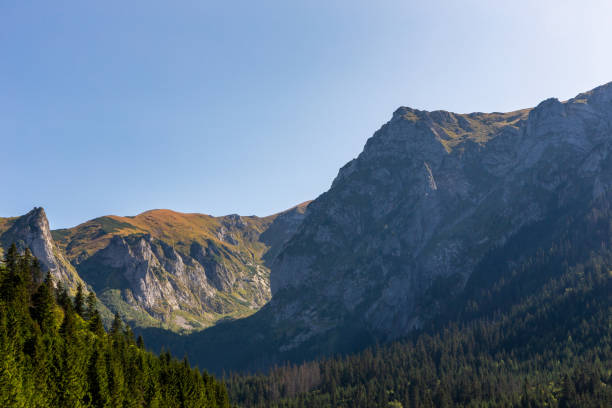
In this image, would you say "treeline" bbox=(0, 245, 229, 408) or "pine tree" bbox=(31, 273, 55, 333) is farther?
"pine tree" bbox=(31, 273, 55, 333)

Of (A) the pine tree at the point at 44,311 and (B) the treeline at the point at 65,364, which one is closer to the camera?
(B) the treeline at the point at 65,364

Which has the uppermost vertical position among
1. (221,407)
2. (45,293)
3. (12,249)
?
(12,249)

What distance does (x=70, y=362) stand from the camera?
101000 millimetres

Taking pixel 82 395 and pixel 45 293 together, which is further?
pixel 45 293

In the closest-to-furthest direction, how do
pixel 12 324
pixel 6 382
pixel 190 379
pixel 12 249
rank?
pixel 6 382
pixel 12 324
pixel 12 249
pixel 190 379

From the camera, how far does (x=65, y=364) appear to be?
332 feet

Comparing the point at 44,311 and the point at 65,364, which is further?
the point at 44,311

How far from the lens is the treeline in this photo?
298 feet

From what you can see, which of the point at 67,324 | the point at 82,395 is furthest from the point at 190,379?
the point at 82,395

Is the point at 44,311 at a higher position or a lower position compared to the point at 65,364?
higher

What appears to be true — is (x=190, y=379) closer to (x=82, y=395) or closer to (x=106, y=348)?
(x=106, y=348)

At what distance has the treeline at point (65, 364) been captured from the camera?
298 ft

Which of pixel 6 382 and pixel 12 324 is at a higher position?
pixel 12 324

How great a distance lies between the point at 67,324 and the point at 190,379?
43680mm
